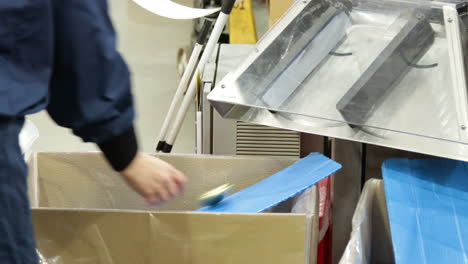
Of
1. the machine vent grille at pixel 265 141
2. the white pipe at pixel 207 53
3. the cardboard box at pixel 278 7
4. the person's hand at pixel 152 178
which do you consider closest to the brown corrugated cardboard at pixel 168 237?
the person's hand at pixel 152 178

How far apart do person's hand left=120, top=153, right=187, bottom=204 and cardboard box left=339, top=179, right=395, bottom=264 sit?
0.38 m

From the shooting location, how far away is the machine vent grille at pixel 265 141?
65.4 inches

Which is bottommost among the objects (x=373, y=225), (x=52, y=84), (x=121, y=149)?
(x=373, y=225)

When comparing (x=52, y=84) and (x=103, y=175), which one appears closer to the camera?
(x=52, y=84)

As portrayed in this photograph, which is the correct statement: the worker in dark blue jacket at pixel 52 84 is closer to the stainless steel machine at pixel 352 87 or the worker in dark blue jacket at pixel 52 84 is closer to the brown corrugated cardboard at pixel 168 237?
the brown corrugated cardboard at pixel 168 237

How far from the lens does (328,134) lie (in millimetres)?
1390

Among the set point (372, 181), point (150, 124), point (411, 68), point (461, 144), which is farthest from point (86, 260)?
point (150, 124)

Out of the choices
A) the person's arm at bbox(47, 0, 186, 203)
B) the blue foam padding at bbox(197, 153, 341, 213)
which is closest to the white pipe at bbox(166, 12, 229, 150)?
the blue foam padding at bbox(197, 153, 341, 213)

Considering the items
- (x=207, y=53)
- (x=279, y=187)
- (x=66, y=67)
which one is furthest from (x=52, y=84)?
(x=207, y=53)

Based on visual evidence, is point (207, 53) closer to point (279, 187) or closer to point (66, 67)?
point (279, 187)

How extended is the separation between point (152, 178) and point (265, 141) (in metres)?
0.71

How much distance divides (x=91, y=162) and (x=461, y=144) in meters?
0.77

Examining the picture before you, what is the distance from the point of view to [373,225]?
1462 mm

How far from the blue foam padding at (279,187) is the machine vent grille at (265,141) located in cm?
29
